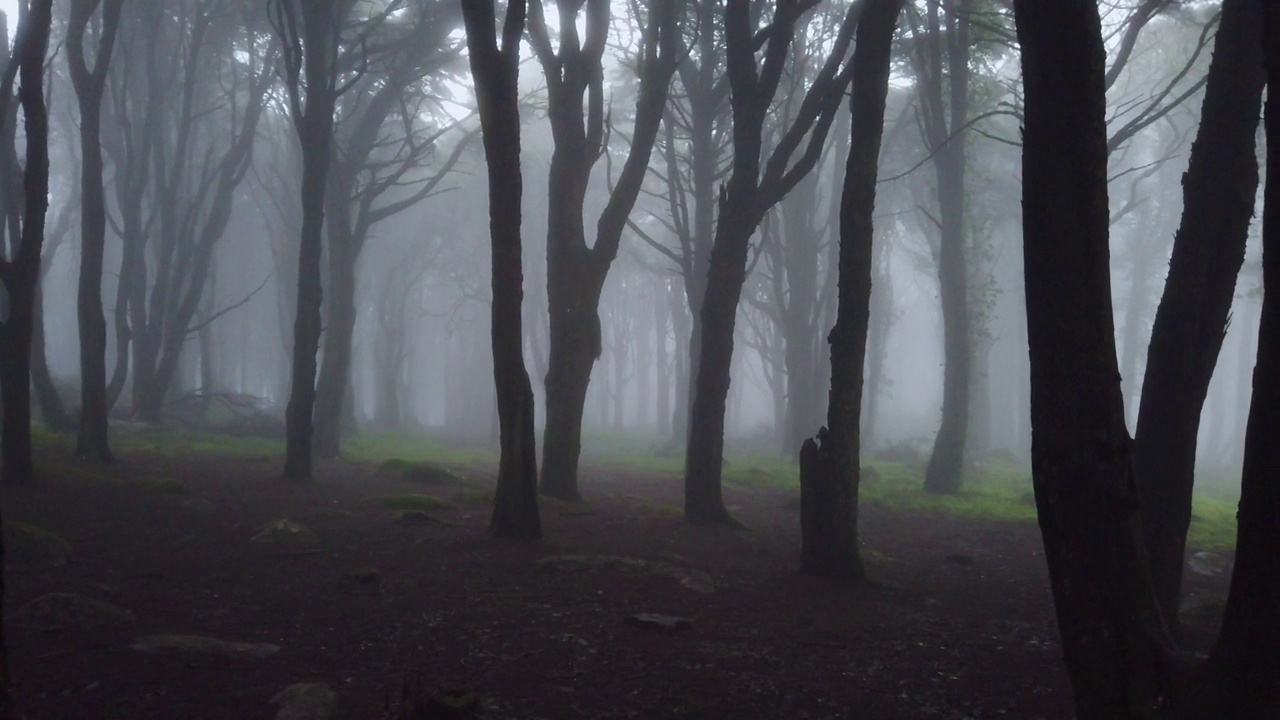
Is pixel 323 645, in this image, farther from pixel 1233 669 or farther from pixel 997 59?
pixel 997 59

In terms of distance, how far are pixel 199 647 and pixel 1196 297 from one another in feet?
19.3

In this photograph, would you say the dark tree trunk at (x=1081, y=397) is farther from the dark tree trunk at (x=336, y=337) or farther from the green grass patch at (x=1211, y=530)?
the dark tree trunk at (x=336, y=337)

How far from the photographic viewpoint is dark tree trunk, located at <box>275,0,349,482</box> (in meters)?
12.9

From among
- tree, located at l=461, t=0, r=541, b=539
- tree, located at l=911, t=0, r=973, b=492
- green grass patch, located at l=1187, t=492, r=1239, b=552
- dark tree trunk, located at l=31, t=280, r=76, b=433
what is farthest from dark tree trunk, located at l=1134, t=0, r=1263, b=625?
dark tree trunk, located at l=31, t=280, r=76, b=433

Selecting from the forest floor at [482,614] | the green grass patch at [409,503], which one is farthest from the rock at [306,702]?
the green grass patch at [409,503]

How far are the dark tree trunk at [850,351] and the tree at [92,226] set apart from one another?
9618 mm

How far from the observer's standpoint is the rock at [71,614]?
18.2ft

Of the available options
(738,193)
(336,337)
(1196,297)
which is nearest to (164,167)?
(336,337)

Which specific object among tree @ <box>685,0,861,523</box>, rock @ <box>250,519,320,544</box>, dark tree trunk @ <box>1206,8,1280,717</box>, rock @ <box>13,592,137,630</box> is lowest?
rock @ <box>13,592,137,630</box>

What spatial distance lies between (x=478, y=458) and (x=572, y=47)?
12.4 meters

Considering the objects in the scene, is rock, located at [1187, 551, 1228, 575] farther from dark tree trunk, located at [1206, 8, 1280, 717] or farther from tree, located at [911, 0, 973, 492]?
dark tree trunk, located at [1206, 8, 1280, 717]

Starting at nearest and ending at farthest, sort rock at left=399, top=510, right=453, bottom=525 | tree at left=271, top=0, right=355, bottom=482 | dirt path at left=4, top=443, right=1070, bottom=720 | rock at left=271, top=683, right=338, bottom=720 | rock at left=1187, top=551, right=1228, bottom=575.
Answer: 1. rock at left=271, top=683, right=338, bottom=720
2. dirt path at left=4, top=443, right=1070, bottom=720
3. rock at left=399, top=510, right=453, bottom=525
4. rock at left=1187, top=551, right=1228, bottom=575
5. tree at left=271, top=0, right=355, bottom=482

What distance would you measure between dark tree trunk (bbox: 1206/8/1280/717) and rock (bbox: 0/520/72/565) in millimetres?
7546

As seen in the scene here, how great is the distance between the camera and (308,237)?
43.4ft
